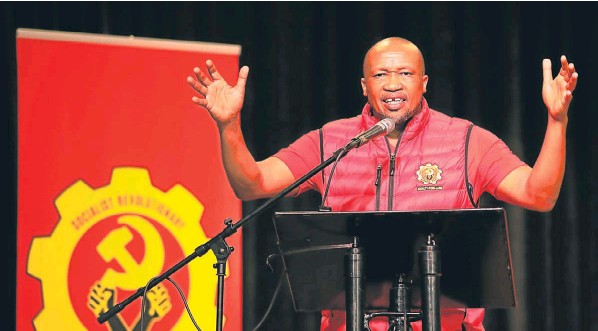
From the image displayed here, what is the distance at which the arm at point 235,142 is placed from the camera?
2668mm

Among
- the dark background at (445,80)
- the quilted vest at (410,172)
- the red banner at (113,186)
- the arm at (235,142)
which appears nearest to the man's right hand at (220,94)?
the arm at (235,142)

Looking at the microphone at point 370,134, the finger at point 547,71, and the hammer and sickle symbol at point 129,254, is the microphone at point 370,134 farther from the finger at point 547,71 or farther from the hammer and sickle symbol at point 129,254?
the hammer and sickle symbol at point 129,254

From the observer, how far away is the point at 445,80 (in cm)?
443

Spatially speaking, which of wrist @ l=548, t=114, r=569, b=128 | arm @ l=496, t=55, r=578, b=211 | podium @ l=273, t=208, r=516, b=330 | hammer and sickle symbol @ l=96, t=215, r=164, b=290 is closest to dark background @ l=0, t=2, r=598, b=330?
hammer and sickle symbol @ l=96, t=215, r=164, b=290

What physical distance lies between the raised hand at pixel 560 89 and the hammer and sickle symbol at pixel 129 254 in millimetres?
1774

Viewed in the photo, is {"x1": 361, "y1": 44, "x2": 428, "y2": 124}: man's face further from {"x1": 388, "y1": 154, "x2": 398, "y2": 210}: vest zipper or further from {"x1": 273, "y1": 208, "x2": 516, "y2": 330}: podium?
{"x1": 273, "y1": 208, "x2": 516, "y2": 330}: podium

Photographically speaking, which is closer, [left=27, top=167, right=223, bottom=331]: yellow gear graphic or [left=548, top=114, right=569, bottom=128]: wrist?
[left=548, top=114, right=569, bottom=128]: wrist

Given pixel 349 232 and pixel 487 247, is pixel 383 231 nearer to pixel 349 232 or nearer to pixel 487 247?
pixel 349 232

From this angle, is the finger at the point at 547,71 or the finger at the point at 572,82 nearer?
the finger at the point at 572,82

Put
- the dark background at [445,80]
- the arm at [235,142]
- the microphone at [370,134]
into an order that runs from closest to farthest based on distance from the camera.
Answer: the microphone at [370,134] < the arm at [235,142] < the dark background at [445,80]

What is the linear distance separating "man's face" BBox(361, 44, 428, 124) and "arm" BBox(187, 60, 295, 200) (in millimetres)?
380

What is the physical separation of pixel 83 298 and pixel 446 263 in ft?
6.02

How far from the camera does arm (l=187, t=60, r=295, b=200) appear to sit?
2.67 m

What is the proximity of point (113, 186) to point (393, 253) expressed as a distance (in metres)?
1.79
